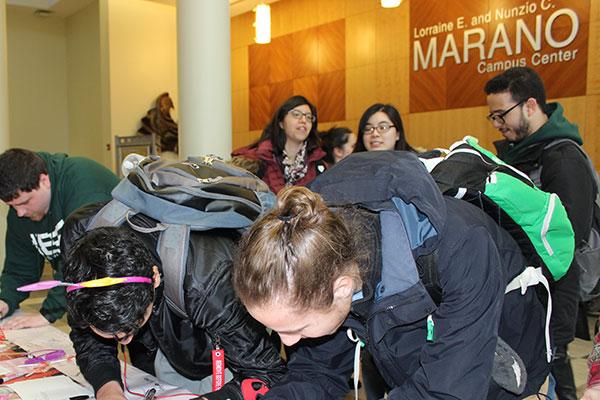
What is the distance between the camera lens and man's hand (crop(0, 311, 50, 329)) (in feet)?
6.71

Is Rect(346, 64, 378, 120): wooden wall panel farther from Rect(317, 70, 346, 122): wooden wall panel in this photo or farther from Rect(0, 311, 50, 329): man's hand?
Rect(0, 311, 50, 329): man's hand

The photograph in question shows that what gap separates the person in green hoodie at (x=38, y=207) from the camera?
1871mm

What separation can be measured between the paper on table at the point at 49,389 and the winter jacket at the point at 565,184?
131cm

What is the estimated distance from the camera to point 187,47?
11.7 ft

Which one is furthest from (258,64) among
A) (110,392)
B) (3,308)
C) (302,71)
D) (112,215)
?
(110,392)

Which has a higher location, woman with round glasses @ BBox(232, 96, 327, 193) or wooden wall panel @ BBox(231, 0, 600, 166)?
wooden wall panel @ BBox(231, 0, 600, 166)

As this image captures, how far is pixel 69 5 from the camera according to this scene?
23.1 feet

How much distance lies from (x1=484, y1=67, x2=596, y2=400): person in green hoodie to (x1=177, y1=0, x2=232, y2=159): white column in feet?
6.10

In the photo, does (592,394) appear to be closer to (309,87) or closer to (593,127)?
(593,127)

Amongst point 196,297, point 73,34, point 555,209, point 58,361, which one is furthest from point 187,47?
point 73,34

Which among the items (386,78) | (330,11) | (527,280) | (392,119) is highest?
(330,11)

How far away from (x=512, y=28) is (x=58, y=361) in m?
4.17

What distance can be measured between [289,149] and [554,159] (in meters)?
1.34

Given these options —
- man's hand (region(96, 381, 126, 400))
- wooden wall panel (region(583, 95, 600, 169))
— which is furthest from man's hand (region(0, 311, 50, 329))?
wooden wall panel (region(583, 95, 600, 169))
